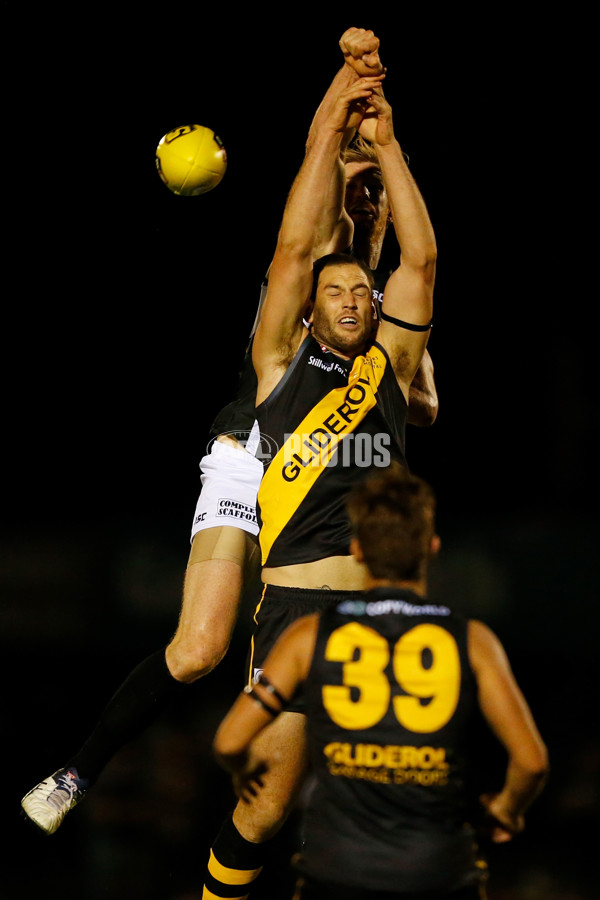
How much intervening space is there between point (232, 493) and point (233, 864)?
4.17 ft

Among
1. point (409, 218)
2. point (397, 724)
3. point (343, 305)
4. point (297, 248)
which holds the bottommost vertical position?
point (397, 724)

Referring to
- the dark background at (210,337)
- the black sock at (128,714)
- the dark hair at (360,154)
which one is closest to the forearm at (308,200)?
the dark hair at (360,154)

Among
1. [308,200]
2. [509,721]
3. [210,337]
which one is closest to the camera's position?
[509,721]

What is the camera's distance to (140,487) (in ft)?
32.0

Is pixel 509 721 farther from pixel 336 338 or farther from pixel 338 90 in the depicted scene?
pixel 338 90

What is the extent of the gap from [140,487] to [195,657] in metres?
6.11

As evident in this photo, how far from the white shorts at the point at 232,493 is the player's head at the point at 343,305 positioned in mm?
576

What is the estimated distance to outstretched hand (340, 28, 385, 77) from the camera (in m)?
3.67

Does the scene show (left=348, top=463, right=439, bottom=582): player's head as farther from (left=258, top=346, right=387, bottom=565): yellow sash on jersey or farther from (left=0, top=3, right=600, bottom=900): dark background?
(left=0, top=3, right=600, bottom=900): dark background

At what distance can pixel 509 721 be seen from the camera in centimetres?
222

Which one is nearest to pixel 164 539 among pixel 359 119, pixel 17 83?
pixel 17 83

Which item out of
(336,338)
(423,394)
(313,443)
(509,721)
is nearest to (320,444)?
(313,443)

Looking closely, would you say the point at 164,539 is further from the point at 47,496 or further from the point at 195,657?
the point at 195,657

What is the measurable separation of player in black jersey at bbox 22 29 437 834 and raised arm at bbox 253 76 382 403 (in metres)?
0.18
